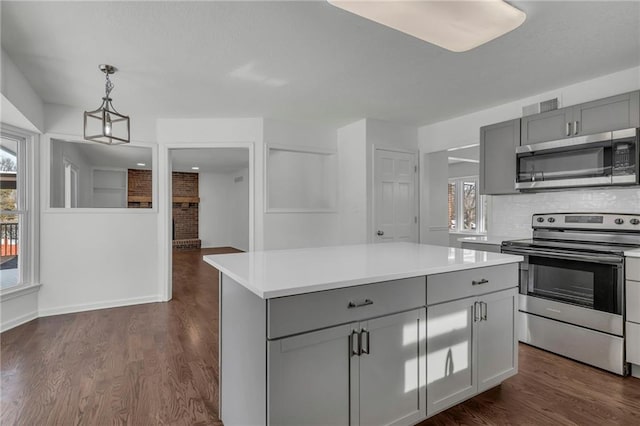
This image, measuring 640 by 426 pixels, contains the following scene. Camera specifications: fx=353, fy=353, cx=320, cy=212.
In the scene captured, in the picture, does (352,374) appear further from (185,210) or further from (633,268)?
(185,210)

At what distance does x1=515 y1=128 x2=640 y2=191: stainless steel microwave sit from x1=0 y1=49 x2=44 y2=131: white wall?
4325 millimetres

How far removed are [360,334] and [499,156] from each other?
9.28 ft

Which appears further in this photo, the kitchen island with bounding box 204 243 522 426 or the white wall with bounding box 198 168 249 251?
the white wall with bounding box 198 168 249 251

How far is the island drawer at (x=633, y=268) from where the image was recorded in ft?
7.82

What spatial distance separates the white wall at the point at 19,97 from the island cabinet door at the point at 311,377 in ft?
9.58

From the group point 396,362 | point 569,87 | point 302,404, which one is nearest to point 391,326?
point 396,362

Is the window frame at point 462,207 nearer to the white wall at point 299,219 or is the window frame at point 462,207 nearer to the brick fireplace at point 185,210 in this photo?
the white wall at point 299,219

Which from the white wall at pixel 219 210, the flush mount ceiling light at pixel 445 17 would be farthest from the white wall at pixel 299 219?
the white wall at pixel 219 210

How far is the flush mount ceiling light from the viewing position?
1.81 metres

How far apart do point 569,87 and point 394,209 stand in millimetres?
2317

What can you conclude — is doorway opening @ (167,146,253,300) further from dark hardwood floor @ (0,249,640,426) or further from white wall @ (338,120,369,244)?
dark hardwood floor @ (0,249,640,426)

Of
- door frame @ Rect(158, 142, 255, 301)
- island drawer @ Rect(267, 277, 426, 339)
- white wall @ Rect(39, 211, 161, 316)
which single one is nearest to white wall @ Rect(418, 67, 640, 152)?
door frame @ Rect(158, 142, 255, 301)

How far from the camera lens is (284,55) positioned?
107 inches

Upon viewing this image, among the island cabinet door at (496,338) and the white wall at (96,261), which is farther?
the white wall at (96,261)
